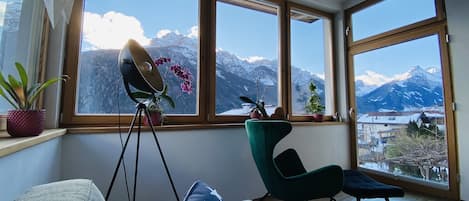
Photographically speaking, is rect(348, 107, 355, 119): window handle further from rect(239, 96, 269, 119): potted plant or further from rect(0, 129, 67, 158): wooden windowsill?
rect(0, 129, 67, 158): wooden windowsill

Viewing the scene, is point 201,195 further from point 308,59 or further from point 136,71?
point 308,59

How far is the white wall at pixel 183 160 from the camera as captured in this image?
6.01 feet

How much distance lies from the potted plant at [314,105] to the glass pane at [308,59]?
0.05 feet

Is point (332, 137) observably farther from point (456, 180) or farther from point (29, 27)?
point (29, 27)

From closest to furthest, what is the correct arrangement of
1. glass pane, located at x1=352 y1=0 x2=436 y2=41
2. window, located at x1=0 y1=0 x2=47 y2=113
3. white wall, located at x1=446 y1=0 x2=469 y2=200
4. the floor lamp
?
window, located at x1=0 y1=0 x2=47 y2=113
the floor lamp
white wall, located at x1=446 y1=0 x2=469 y2=200
glass pane, located at x1=352 y1=0 x2=436 y2=41

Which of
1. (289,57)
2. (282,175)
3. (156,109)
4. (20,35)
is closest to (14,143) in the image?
(20,35)

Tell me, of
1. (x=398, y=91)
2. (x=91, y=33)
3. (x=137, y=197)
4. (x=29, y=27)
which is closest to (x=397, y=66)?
(x=398, y=91)

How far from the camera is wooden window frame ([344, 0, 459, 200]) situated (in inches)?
93.6

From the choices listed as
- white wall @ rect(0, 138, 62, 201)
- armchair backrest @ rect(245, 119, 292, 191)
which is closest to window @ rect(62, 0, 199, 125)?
white wall @ rect(0, 138, 62, 201)

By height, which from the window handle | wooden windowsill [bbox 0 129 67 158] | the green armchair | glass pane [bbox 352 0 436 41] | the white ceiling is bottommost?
the green armchair

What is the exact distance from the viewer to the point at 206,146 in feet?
7.55

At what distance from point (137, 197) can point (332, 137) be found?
2.59 m

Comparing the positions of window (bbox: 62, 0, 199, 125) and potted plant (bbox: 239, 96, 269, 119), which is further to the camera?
potted plant (bbox: 239, 96, 269, 119)

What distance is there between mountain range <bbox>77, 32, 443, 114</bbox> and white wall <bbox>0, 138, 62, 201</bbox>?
541 mm
